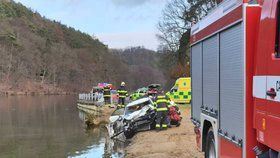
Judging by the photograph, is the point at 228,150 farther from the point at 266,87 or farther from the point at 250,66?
the point at 266,87

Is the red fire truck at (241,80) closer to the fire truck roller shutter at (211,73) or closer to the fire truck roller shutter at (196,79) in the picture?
the fire truck roller shutter at (211,73)

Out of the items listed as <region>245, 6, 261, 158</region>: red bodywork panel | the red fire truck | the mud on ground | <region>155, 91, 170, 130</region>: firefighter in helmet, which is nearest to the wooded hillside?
<region>155, 91, 170, 130</region>: firefighter in helmet

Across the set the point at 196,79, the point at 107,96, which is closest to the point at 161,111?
the point at 196,79

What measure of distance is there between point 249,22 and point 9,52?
125 meters

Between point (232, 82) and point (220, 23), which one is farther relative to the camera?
point (220, 23)

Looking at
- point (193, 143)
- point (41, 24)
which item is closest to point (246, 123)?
point (193, 143)

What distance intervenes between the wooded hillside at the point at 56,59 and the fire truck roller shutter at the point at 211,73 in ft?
319

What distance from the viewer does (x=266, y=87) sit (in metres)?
6.28

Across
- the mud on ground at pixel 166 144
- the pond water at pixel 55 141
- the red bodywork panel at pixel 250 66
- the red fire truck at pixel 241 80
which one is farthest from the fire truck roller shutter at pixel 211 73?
the pond water at pixel 55 141

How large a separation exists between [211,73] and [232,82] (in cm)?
166

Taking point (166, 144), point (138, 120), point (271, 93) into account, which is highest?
point (271, 93)

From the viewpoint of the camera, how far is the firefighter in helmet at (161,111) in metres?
19.0

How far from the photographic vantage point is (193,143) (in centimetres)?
1638

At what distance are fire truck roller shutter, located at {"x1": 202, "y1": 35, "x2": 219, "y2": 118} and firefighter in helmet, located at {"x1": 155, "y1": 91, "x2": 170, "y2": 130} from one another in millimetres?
8894
